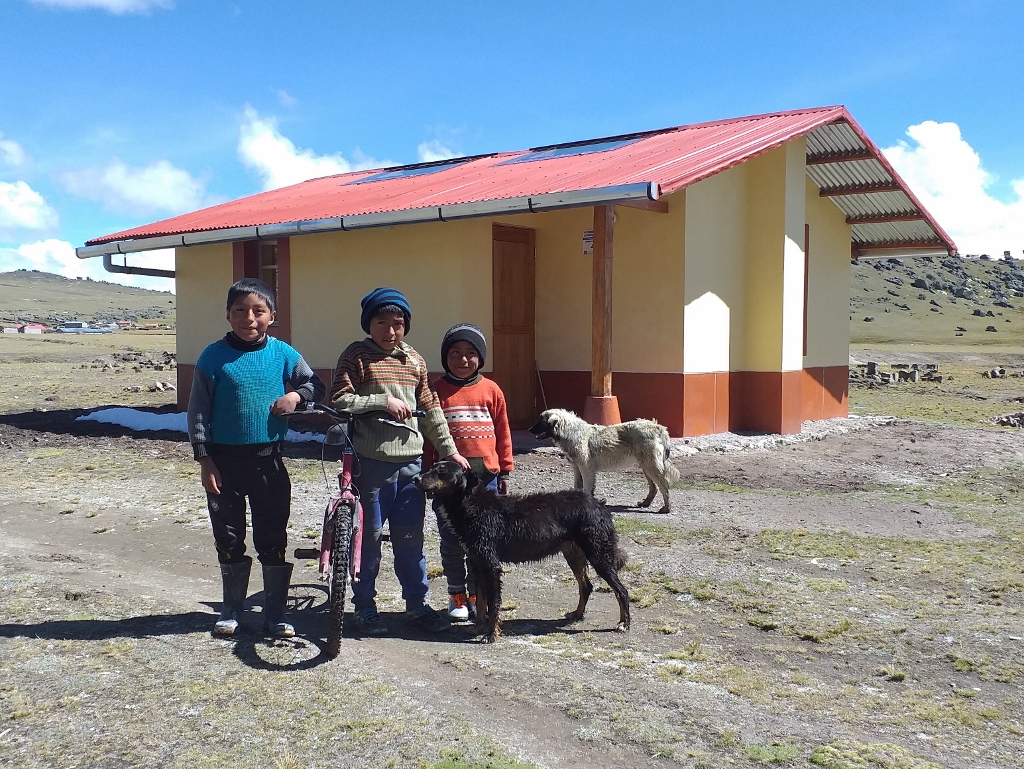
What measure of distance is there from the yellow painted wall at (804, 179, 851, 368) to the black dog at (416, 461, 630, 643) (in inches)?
414

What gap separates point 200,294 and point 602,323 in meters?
7.62

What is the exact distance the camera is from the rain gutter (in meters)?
9.45

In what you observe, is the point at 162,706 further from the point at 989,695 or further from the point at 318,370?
the point at 318,370

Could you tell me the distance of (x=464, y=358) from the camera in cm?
472

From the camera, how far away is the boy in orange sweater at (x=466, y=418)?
4715 mm

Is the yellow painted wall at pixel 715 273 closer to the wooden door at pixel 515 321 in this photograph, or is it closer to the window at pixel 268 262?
the wooden door at pixel 515 321

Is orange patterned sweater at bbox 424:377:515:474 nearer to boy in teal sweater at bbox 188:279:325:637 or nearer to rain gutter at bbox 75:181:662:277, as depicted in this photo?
boy in teal sweater at bbox 188:279:325:637

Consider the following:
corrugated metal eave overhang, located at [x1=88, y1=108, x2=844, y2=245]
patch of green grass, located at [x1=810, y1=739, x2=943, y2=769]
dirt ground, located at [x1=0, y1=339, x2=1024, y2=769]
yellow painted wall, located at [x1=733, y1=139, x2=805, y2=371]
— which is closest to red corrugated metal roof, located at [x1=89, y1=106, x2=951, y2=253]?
corrugated metal eave overhang, located at [x1=88, y1=108, x2=844, y2=245]

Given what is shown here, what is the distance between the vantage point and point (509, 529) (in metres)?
4.48

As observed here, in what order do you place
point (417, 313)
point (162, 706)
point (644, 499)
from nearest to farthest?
1. point (162, 706)
2. point (644, 499)
3. point (417, 313)

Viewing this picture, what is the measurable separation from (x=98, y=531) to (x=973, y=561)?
6.27m

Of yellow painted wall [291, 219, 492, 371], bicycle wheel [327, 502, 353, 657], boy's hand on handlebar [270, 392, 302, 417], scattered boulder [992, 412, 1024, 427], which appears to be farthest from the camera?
scattered boulder [992, 412, 1024, 427]

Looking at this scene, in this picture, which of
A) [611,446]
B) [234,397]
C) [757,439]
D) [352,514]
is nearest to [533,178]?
[757,439]

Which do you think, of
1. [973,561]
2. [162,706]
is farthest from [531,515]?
[973,561]
